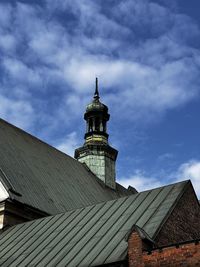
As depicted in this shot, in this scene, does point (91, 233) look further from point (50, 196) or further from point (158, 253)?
point (50, 196)

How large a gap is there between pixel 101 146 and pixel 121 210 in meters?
17.3

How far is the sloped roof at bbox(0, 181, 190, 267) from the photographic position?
13365mm

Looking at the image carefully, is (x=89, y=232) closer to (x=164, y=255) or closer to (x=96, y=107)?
(x=164, y=255)

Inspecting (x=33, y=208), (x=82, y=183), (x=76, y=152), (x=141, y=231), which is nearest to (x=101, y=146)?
(x=76, y=152)

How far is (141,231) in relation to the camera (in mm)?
12531

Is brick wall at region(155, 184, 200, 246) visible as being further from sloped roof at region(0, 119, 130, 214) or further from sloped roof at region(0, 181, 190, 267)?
sloped roof at region(0, 119, 130, 214)

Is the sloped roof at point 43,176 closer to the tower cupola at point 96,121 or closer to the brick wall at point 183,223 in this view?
the tower cupola at point 96,121

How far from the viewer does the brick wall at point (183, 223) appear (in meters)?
13.8

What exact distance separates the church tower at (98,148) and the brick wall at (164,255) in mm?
18693

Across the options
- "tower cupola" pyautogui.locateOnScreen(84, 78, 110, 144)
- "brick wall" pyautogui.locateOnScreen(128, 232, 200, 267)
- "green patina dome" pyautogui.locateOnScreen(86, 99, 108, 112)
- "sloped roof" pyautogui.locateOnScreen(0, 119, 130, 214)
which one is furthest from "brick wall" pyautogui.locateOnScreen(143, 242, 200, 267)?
"green patina dome" pyautogui.locateOnScreen(86, 99, 108, 112)

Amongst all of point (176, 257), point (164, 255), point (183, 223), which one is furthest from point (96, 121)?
point (176, 257)

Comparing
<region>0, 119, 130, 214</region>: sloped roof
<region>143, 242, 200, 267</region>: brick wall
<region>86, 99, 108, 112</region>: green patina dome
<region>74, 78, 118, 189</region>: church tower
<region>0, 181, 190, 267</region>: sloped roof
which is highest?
<region>86, 99, 108, 112</region>: green patina dome

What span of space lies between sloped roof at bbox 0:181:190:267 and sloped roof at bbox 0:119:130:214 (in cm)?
342

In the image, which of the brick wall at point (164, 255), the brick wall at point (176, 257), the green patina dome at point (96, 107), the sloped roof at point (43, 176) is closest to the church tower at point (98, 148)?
the green patina dome at point (96, 107)
